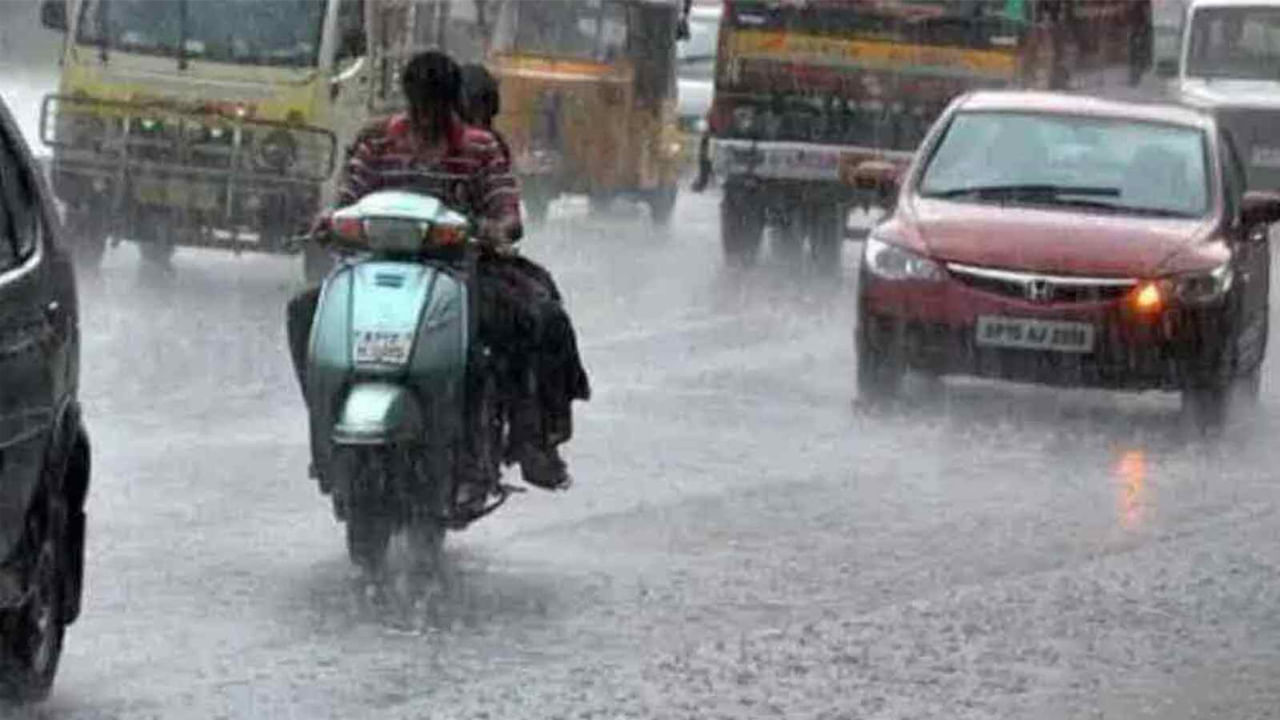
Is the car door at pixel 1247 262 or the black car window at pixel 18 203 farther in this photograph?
the car door at pixel 1247 262

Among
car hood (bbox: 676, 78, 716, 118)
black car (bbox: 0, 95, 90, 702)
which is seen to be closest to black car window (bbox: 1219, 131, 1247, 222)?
black car (bbox: 0, 95, 90, 702)

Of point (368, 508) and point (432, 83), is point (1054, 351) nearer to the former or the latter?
point (432, 83)

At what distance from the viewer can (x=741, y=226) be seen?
30.5 metres

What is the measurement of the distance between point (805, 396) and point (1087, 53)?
1424cm

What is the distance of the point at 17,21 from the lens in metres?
56.5

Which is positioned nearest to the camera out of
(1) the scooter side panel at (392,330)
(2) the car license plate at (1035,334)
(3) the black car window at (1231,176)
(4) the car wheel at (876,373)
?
(1) the scooter side panel at (392,330)

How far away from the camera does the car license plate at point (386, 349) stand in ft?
40.1

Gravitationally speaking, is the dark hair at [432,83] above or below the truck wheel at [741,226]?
above

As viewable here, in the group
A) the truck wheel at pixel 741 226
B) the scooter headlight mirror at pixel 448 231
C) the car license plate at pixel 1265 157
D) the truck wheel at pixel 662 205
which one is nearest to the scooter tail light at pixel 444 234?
the scooter headlight mirror at pixel 448 231

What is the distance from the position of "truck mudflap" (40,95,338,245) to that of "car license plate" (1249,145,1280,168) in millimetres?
15781

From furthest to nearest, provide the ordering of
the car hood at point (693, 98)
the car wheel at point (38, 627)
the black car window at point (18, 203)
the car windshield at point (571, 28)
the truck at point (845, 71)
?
the car hood at point (693, 98) < the car windshield at point (571, 28) < the truck at point (845, 71) < the black car window at point (18, 203) < the car wheel at point (38, 627)

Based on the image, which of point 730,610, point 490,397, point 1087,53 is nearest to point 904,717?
point 730,610

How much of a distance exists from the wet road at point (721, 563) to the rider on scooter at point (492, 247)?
455 mm

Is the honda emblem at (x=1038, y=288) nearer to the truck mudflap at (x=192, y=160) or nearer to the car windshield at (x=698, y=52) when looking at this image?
the truck mudflap at (x=192, y=160)
